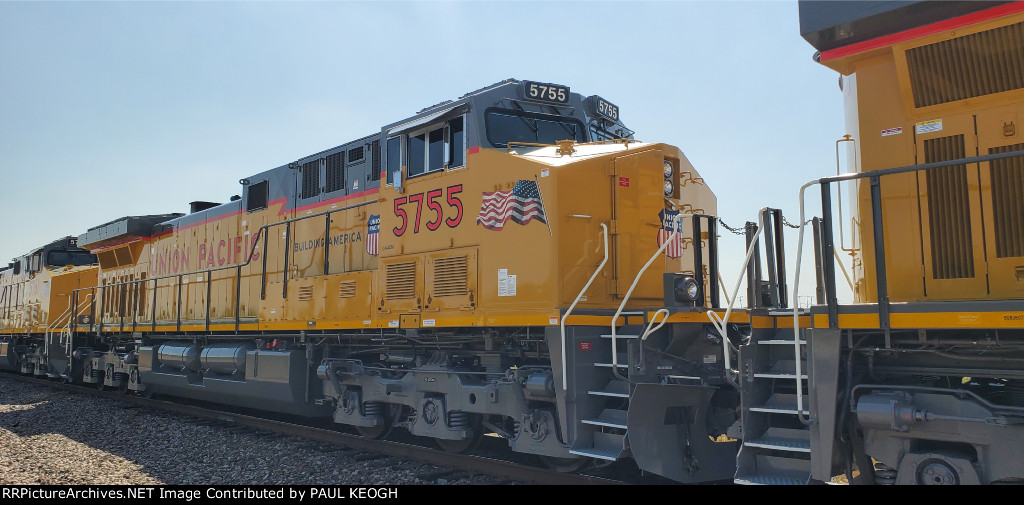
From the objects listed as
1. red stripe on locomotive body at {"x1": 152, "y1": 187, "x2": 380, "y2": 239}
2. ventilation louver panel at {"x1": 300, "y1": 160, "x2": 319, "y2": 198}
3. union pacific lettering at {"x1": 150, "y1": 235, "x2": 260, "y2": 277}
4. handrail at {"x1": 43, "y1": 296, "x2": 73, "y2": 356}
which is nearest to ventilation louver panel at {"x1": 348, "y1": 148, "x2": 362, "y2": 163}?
red stripe on locomotive body at {"x1": 152, "y1": 187, "x2": 380, "y2": 239}

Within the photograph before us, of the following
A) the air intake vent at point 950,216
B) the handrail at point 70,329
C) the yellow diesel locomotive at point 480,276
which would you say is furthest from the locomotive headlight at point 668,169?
the handrail at point 70,329

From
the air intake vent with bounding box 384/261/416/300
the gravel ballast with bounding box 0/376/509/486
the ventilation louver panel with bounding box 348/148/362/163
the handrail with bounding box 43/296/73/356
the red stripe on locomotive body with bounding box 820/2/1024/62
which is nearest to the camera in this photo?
the red stripe on locomotive body with bounding box 820/2/1024/62

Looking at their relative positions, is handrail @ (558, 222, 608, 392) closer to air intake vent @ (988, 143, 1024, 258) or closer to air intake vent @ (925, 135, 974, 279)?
air intake vent @ (925, 135, 974, 279)

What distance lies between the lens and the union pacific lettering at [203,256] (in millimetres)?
10914

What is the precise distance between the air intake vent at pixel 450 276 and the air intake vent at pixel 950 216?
3.83 metres

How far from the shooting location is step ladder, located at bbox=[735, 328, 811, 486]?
434 centimetres

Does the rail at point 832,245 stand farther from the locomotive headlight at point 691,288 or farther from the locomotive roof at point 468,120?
the locomotive roof at point 468,120

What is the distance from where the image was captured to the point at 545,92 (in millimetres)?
7164

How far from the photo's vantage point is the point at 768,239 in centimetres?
503

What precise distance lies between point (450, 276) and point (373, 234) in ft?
5.80

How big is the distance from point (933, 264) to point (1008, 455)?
1160mm

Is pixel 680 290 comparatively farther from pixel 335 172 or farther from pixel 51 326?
pixel 51 326

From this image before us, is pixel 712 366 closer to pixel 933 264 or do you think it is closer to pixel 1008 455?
pixel 933 264

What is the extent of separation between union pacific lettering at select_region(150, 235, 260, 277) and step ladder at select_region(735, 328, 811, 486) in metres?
7.96
